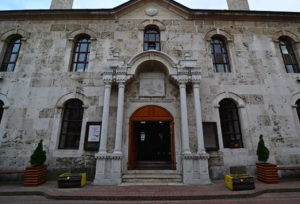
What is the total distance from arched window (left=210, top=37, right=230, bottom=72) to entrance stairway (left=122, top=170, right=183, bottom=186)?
6.33 metres

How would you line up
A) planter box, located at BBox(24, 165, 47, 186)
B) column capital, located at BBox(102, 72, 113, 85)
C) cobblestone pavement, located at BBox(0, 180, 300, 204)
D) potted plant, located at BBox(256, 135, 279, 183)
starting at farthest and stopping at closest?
column capital, located at BBox(102, 72, 113, 85)
potted plant, located at BBox(256, 135, 279, 183)
planter box, located at BBox(24, 165, 47, 186)
cobblestone pavement, located at BBox(0, 180, 300, 204)

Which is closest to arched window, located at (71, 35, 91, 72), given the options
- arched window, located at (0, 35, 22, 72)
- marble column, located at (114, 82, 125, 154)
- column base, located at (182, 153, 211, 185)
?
marble column, located at (114, 82, 125, 154)

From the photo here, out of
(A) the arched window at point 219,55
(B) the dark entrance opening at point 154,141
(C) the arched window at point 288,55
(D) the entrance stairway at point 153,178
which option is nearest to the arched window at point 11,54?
(B) the dark entrance opening at point 154,141

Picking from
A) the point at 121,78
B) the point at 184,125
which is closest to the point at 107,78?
the point at 121,78

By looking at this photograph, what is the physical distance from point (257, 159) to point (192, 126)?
3.43 m

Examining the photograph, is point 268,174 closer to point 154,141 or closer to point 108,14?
point 154,141

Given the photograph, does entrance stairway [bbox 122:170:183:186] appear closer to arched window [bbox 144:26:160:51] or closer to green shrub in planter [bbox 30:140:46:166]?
green shrub in planter [bbox 30:140:46:166]

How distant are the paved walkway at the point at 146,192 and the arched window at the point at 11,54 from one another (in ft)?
22.9

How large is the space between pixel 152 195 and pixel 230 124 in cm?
548

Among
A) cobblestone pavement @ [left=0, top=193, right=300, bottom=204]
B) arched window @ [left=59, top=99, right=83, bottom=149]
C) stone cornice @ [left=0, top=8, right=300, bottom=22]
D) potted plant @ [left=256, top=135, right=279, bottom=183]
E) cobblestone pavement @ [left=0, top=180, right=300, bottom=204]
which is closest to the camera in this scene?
cobblestone pavement @ [left=0, top=193, right=300, bottom=204]

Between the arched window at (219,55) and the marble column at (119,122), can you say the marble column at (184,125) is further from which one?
the arched window at (219,55)

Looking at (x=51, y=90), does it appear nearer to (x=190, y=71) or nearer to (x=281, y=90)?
(x=190, y=71)

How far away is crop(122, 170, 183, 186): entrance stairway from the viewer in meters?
5.90

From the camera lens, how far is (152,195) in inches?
181
